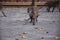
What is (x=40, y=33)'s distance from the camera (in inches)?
189

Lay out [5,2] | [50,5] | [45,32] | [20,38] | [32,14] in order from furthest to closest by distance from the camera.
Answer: [5,2]
[50,5]
[32,14]
[45,32]
[20,38]

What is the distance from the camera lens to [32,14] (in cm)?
564

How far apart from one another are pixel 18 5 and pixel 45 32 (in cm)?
674

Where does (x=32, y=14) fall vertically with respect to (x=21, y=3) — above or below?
above

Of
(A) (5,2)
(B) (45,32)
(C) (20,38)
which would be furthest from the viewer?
(A) (5,2)

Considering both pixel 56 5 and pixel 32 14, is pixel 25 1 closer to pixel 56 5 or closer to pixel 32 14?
pixel 56 5

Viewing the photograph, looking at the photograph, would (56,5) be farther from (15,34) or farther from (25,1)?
(15,34)

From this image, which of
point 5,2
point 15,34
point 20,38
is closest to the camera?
point 20,38

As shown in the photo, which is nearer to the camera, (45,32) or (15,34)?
(15,34)

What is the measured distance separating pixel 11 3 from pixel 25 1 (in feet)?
2.14

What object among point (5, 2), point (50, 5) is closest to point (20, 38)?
point (50, 5)

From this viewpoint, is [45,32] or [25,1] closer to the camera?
[45,32]

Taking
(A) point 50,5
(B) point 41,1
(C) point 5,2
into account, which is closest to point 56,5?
(A) point 50,5

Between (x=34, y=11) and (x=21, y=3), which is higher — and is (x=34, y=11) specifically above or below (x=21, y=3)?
above
